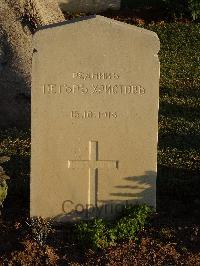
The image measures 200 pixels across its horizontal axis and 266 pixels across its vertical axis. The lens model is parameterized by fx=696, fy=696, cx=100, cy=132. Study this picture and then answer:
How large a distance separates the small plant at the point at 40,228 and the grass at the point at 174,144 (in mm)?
475

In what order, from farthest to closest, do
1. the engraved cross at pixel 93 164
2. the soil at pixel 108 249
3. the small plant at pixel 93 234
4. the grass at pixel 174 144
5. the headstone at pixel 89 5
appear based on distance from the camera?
the headstone at pixel 89 5 → the grass at pixel 174 144 → the engraved cross at pixel 93 164 → the small plant at pixel 93 234 → the soil at pixel 108 249

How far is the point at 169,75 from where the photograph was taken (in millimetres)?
11844

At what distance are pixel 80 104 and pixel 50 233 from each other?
1096mm

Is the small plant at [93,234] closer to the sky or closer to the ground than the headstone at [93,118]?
closer to the ground

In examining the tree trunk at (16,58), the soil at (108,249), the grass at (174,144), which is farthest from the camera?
the tree trunk at (16,58)

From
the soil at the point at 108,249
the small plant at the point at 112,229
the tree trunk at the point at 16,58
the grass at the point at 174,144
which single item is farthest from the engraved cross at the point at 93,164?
the tree trunk at the point at 16,58

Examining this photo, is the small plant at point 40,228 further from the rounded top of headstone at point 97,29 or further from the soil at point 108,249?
the rounded top of headstone at point 97,29

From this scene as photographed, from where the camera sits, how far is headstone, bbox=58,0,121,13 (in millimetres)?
16188

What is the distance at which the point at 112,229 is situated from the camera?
221 inches

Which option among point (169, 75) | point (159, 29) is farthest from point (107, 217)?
point (159, 29)

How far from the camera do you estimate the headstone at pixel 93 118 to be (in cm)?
557

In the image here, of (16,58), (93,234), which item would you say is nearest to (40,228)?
(93,234)

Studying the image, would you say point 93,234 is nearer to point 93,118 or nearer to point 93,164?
point 93,164

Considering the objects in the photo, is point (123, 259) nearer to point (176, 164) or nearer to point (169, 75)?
point (176, 164)
